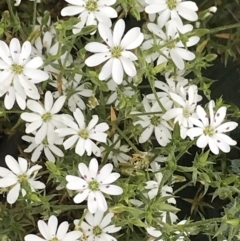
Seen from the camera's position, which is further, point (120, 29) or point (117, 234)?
point (117, 234)

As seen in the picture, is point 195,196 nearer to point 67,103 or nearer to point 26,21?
point 67,103

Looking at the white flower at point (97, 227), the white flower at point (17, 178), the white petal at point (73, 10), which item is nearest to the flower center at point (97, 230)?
the white flower at point (97, 227)

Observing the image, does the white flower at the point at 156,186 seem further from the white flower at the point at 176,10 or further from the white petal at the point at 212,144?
the white flower at the point at 176,10

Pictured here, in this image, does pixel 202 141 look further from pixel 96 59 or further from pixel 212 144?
pixel 96 59

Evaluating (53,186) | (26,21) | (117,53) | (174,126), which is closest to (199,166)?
(174,126)

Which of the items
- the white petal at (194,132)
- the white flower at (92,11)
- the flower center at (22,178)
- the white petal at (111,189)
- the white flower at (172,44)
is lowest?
the white petal at (111,189)
